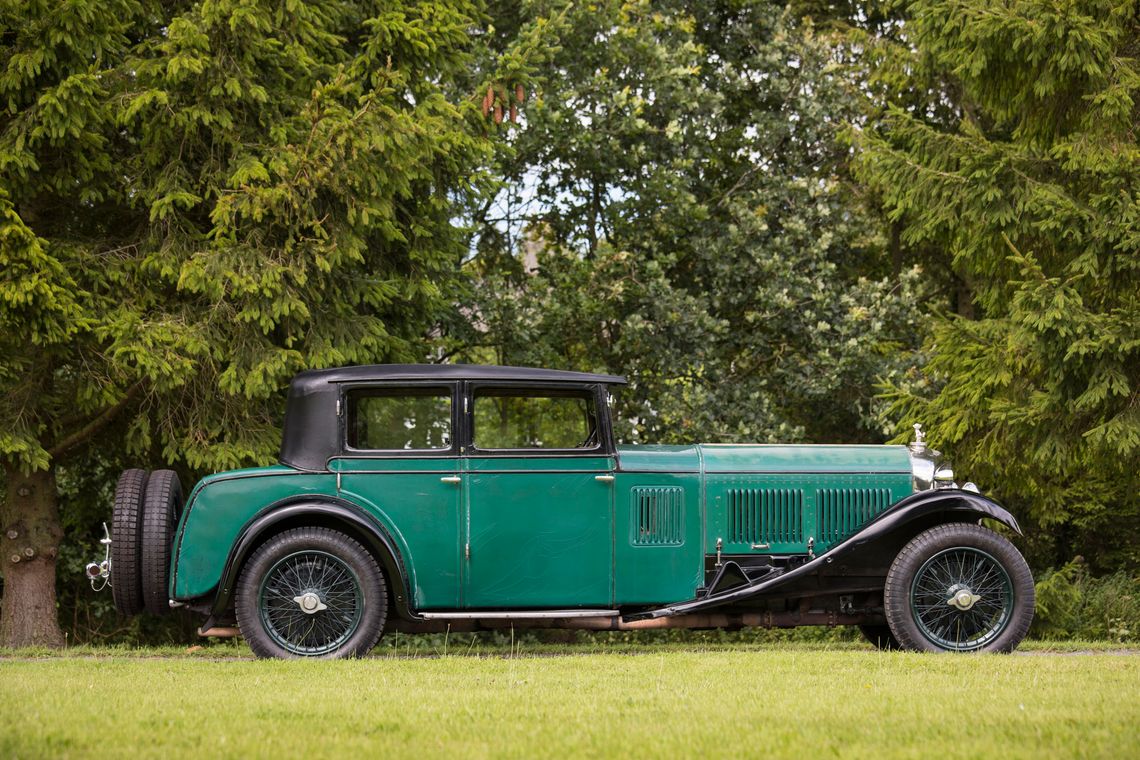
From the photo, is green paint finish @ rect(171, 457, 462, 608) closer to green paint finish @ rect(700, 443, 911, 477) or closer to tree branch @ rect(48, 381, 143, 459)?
green paint finish @ rect(700, 443, 911, 477)

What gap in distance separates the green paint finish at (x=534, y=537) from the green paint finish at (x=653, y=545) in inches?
4.3

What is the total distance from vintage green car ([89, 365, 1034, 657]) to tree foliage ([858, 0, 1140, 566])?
85.6 inches

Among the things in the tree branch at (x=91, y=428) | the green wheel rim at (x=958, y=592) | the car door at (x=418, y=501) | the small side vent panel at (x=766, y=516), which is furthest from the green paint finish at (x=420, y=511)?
the tree branch at (x=91, y=428)

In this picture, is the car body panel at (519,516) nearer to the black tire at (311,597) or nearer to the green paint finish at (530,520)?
the green paint finish at (530,520)

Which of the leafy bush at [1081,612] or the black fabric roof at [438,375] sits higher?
the black fabric roof at [438,375]

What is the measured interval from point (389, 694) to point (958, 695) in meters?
2.82

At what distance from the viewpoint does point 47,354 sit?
10.1m

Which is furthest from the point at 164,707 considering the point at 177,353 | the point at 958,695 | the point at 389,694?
the point at 177,353

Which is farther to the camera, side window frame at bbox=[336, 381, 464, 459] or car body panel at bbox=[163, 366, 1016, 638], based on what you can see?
side window frame at bbox=[336, 381, 464, 459]

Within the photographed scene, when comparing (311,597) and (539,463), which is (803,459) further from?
(311,597)

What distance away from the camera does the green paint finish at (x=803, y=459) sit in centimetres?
871

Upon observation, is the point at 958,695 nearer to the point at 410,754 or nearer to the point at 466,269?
the point at 410,754

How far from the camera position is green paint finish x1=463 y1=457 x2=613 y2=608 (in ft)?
27.1

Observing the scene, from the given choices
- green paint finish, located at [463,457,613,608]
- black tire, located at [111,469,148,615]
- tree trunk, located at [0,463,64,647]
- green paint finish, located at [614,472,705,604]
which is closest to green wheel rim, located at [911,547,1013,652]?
green paint finish, located at [614,472,705,604]
